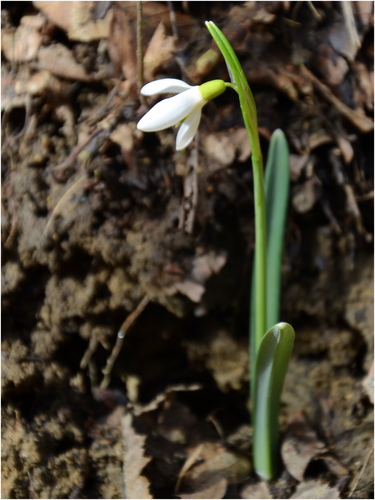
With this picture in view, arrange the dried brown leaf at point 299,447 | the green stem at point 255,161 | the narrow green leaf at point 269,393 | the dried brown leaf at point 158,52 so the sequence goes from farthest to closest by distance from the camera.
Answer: the dried brown leaf at point 158,52 < the dried brown leaf at point 299,447 < the narrow green leaf at point 269,393 < the green stem at point 255,161

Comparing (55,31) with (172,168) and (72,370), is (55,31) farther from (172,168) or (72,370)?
(72,370)

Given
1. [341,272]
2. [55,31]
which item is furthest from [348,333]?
[55,31]

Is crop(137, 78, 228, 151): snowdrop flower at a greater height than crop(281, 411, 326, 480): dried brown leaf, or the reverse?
crop(137, 78, 228, 151): snowdrop flower

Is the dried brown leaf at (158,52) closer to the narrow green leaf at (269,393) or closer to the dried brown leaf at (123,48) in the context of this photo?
the dried brown leaf at (123,48)

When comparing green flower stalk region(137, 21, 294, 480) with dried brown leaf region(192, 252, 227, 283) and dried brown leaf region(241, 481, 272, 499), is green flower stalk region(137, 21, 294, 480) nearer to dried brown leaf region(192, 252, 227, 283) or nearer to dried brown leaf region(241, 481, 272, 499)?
dried brown leaf region(241, 481, 272, 499)

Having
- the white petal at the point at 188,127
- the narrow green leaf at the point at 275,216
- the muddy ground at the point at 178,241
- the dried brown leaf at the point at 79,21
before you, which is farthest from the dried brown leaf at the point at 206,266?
the dried brown leaf at the point at 79,21

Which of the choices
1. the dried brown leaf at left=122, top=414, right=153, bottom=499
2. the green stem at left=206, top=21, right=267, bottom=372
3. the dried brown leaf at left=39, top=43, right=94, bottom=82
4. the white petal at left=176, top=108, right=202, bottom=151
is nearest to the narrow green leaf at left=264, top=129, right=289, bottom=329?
the green stem at left=206, top=21, right=267, bottom=372

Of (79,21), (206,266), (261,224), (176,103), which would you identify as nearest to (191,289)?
(206,266)

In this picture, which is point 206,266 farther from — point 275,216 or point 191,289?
point 275,216
